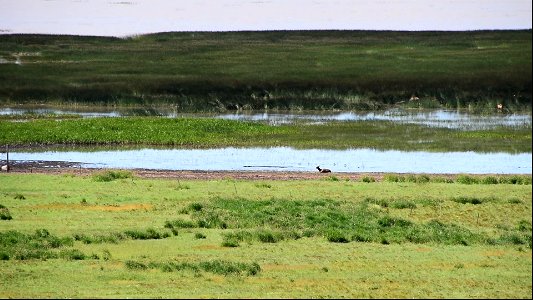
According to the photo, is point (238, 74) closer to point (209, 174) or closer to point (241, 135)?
point (241, 135)

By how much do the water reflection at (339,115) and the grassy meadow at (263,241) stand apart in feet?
85.8

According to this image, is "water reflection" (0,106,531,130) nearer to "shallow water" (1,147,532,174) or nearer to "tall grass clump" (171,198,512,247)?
"shallow water" (1,147,532,174)

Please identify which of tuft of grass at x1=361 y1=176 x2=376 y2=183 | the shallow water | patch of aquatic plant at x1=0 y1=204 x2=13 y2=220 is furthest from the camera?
the shallow water

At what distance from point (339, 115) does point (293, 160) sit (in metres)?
24.1

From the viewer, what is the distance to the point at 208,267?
1803 cm

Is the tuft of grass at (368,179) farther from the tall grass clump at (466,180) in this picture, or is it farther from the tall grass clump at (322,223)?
the tall grass clump at (322,223)

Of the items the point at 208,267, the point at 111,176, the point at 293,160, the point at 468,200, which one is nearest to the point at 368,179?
the point at 468,200

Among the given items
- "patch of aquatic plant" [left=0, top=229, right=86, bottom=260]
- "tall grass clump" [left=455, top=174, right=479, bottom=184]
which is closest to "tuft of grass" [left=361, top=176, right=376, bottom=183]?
"tall grass clump" [left=455, top=174, right=479, bottom=184]

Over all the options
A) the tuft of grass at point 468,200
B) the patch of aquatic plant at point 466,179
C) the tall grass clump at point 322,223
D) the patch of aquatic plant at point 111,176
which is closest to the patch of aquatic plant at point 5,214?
the tall grass clump at point 322,223

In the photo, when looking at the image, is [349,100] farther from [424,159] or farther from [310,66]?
[424,159]

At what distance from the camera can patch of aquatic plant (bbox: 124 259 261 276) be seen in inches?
700

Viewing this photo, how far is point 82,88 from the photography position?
7544 centimetres

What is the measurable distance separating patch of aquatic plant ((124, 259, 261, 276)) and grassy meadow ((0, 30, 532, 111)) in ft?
149

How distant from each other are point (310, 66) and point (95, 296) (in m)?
63.0
